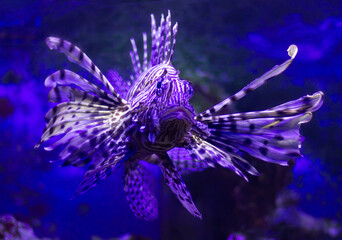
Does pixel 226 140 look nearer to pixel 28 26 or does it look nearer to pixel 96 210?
pixel 96 210

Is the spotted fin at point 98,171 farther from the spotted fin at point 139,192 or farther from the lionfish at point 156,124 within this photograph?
the spotted fin at point 139,192

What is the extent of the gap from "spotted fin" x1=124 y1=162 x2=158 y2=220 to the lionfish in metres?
0.43

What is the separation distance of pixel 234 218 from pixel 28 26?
6.64 m

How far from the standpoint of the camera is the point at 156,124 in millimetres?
2256

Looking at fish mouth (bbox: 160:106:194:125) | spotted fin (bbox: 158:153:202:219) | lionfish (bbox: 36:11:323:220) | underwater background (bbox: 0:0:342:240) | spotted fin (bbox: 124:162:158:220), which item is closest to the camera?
fish mouth (bbox: 160:106:194:125)

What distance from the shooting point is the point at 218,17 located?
21.2 feet

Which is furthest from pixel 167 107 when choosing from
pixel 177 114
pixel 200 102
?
pixel 200 102

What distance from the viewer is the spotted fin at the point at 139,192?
3125 mm

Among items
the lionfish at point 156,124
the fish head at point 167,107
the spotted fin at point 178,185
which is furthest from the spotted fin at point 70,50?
the spotted fin at point 178,185

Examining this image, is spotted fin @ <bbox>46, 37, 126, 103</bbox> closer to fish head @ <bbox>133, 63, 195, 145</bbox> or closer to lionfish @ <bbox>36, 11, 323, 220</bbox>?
lionfish @ <bbox>36, 11, 323, 220</bbox>

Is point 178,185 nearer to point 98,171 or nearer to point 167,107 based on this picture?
point 98,171

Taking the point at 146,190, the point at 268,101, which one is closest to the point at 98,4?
the point at 268,101

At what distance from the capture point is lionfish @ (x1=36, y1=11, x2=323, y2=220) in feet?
7.22

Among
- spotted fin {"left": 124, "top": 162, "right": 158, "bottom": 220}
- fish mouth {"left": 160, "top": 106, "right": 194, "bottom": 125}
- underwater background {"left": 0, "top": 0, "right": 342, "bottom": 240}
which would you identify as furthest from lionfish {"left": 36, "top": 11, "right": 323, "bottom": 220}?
underwater background {"left": 0, "top": 0, "right": 342, "bottom": 240}
